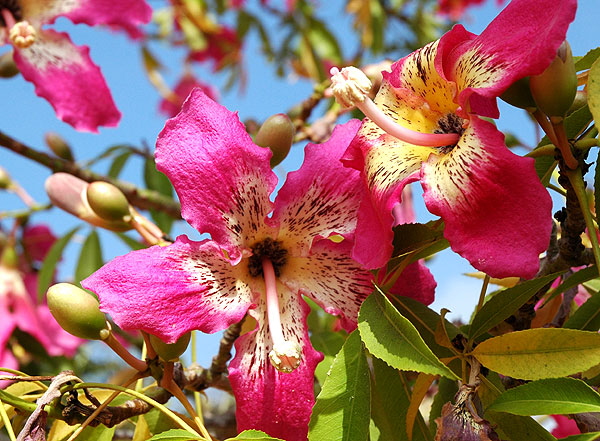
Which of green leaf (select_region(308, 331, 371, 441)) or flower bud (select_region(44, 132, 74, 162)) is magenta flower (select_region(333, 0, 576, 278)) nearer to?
green leaf (select_region(308, 331, 371, 441))

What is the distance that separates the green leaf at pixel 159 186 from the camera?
6.27ft

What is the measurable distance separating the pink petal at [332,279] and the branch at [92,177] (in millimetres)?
944

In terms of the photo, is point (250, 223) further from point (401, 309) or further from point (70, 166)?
point (70, 166)

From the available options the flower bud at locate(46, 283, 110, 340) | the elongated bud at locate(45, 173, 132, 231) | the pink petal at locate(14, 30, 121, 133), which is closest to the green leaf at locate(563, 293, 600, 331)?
the flower bud at locate(46, 283, 110, 340)

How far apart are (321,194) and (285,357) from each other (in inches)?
8.7

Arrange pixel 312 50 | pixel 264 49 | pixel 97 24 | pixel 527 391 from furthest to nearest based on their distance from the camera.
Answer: pixel 264 49, pixel 312 50, pixel 97 24, pixel 527 391

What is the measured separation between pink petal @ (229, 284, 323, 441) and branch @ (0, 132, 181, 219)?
990 millimetres

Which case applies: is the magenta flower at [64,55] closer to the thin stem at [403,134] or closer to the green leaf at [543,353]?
the thin stem at [403,134]

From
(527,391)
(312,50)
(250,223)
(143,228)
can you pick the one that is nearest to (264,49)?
(312,50)

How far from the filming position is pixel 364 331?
29.8 inches

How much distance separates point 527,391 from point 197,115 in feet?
1.63

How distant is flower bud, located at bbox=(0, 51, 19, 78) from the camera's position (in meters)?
1.68

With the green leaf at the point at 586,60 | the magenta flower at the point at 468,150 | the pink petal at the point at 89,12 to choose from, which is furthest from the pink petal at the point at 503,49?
the pink petal at the point at 89,12

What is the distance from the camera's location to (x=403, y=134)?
834mm
